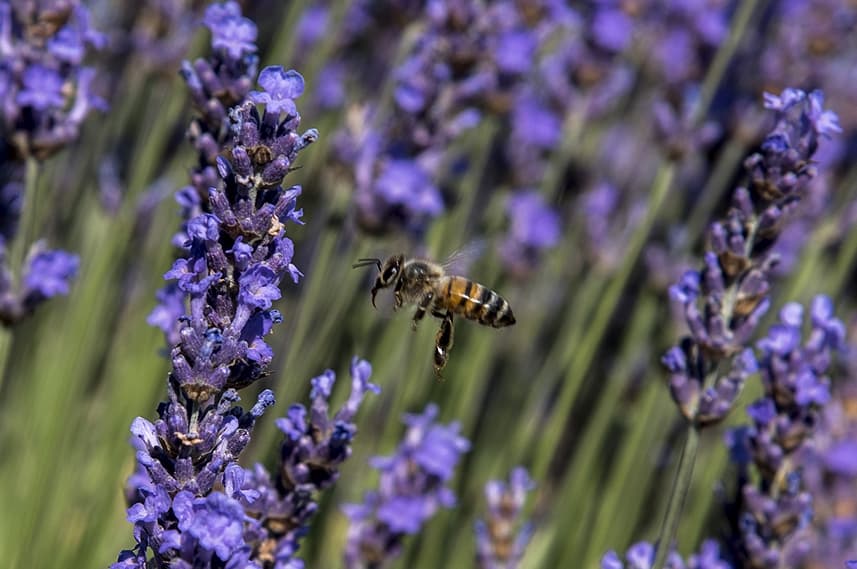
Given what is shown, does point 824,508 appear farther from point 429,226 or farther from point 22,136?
point 22,136

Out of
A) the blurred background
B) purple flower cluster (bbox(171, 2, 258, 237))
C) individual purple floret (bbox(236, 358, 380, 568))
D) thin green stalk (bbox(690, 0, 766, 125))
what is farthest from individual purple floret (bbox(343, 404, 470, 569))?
thin green stalk (bbox(690, 0, 766, 125))

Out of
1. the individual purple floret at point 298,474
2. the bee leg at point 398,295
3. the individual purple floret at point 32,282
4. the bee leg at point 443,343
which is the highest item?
the bee leg at point 398,295

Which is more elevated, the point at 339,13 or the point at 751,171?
the point at 339,13

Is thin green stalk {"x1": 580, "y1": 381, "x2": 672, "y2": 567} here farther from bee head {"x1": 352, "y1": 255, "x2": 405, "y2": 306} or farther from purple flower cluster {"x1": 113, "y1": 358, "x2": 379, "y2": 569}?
purple flower cluster {"x1": 113, "y1": 358, "x2": 379, "y2": 569}

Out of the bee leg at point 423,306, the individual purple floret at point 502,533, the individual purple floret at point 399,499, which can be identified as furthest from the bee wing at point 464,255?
the individual purple floret at point 502,533

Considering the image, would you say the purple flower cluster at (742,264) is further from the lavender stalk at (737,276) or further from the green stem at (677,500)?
the green stem at (677,500)

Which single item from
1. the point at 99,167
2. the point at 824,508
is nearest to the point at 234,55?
the point at 99,167

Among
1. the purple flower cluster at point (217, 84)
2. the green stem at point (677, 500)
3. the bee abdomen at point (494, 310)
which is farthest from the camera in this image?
the bee abdomen at point (494, 310)
